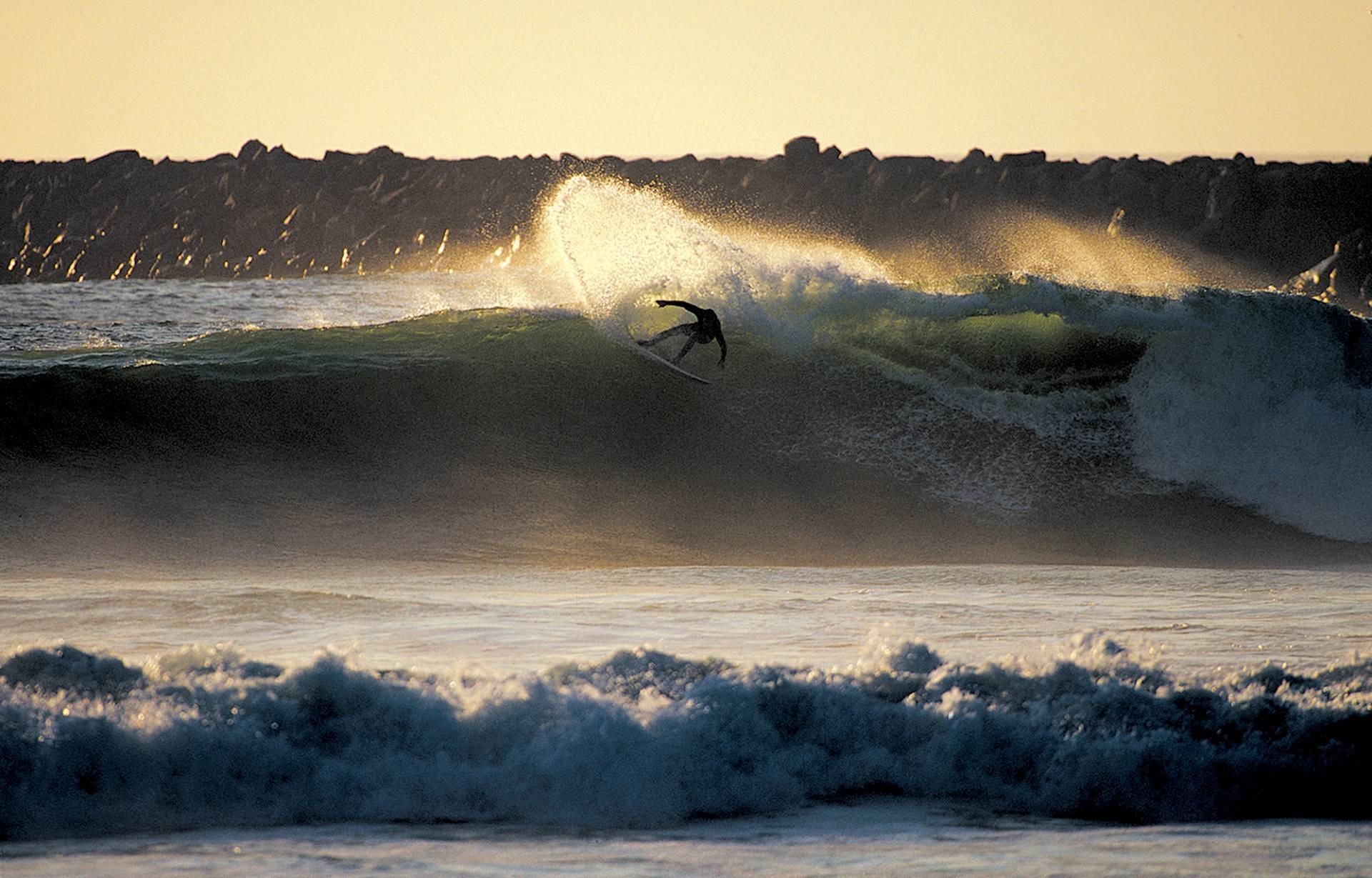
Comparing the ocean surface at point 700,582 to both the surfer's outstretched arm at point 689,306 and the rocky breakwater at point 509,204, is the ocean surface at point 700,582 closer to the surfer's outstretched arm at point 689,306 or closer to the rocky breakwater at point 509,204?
the surfer's outstretched arm at point 689,306

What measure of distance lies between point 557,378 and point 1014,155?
113 feet

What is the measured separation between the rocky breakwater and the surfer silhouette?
28.3 meters

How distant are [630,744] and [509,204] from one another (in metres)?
41.1

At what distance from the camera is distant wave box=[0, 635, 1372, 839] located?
4.05 meters

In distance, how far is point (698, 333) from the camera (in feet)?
40.4

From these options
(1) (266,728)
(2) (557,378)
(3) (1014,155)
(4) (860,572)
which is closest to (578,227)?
(2) (557,378)

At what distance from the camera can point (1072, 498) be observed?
35.0 ft

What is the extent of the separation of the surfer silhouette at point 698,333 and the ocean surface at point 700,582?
201mm

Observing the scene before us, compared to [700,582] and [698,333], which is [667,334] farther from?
[700,582]

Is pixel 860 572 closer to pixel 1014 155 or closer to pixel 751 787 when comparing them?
pixel 751 787

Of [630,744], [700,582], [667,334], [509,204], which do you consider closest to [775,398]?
[667,334]

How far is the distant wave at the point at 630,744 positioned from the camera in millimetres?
4055

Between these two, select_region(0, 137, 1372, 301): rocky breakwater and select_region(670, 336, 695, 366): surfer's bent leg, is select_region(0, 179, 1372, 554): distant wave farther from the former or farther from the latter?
select_region(0, 137, 1372, 301): rocky breakwater

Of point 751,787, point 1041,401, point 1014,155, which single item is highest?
point 1014,155
